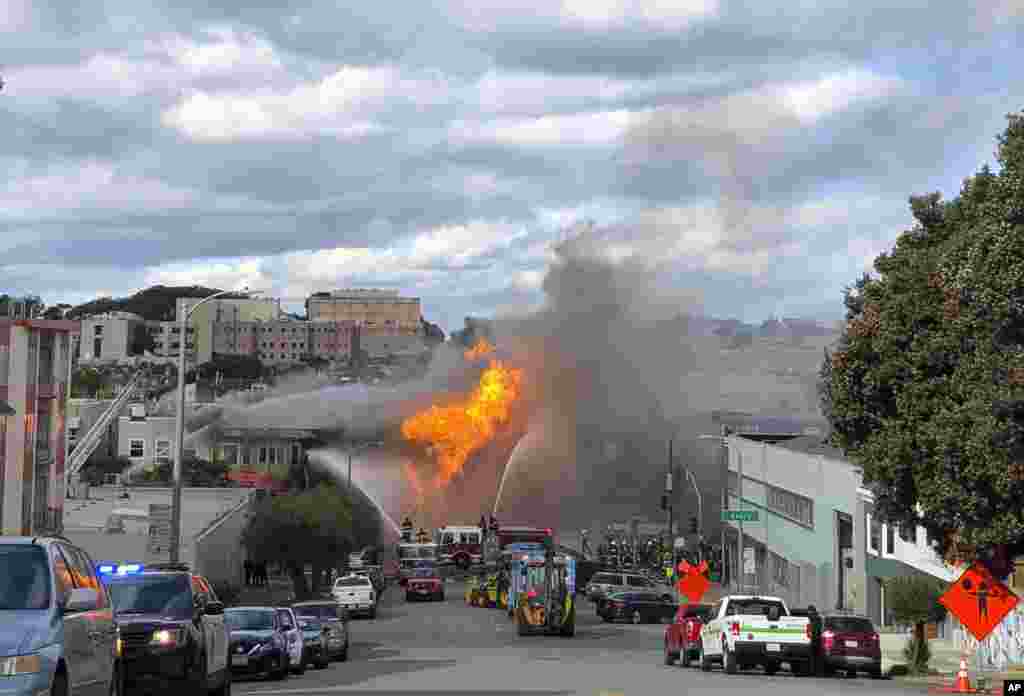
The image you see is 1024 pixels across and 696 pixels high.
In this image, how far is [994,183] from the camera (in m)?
23.8

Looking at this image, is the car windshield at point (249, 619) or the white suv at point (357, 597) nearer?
the car windshield at point (249, 619)

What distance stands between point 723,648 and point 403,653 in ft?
32.8

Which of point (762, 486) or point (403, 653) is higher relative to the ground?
point (762, 486)

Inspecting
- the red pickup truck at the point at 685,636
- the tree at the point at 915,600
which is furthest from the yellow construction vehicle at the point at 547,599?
the red pickup truck at the point at 685,636

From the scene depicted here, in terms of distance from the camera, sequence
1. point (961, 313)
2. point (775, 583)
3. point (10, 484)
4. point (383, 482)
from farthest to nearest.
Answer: point (383, 482)
point (775, 583)
point (10, 484)
point (961, 313)

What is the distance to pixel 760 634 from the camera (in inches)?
1251

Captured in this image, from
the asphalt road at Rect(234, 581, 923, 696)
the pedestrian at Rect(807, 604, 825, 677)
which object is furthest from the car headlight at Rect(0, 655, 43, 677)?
the pedestrian at Rect(807, 604, 825, 677)

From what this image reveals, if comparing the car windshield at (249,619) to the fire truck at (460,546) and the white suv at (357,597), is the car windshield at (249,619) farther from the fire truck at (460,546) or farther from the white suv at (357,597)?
the fire truck at (460,546)

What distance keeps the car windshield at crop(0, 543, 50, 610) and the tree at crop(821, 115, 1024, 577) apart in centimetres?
1505

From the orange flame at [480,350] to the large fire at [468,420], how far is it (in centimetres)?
243

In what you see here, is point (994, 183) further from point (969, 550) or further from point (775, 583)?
point (775, 583)

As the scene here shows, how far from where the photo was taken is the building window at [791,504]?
69188mm

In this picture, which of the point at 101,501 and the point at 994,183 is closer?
the point at 994,183

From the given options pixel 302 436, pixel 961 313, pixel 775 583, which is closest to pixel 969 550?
pixel 961 313
